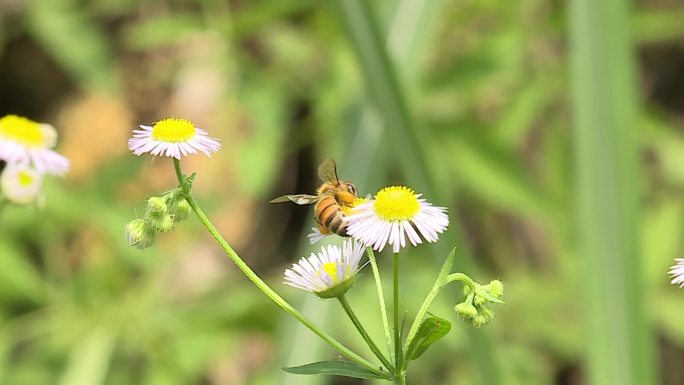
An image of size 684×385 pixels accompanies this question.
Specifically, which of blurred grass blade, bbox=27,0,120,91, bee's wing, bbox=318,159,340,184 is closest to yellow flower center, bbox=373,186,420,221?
bee's wing, bbox=318,159,340,184

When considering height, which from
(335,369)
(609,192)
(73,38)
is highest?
(73,38)

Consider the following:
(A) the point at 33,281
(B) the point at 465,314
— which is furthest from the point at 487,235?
(B) the point at 465,314

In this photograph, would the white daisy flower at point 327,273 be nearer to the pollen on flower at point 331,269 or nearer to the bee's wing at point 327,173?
the pollen on flower at point 331,269

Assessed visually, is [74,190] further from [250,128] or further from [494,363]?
[494,363]

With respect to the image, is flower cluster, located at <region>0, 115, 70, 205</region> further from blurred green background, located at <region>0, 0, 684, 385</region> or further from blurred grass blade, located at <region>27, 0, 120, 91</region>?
blurred grass blade, located at <region>27, 0, 120, 91</region>

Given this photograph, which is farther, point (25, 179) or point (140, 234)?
point (25, 179)

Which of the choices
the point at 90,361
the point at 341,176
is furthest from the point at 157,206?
the point at 90,361

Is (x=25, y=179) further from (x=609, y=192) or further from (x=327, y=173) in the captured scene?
(x=609, y=192)
